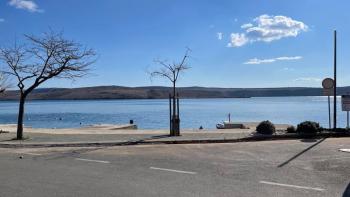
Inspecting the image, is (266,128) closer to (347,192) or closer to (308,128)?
(308,128)

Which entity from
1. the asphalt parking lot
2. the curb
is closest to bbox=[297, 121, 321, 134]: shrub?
the curb

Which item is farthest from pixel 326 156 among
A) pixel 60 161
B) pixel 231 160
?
pixel 60 161

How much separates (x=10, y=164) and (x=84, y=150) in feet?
12.4

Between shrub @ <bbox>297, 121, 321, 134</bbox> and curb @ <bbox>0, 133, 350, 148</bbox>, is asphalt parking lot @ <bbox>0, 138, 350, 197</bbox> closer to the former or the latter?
curb @ <bbox>0, 133, 350, 148</bbox>

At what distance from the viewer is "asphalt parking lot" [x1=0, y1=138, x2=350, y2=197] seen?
969 centimetres

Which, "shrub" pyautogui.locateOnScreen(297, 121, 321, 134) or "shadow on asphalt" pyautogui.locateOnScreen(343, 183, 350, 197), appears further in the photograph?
"shrub" pyautogui.locateOnScreen(297, 121, 321, 134)

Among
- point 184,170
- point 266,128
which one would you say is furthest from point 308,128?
point 184,170

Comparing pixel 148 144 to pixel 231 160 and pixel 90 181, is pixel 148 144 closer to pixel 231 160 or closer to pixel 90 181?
pixel 231 160

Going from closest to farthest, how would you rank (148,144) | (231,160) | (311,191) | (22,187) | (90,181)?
(311,191)
(22,187)
(90,181)
(231,160)
(148,144)

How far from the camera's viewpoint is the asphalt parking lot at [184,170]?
31.8 feet

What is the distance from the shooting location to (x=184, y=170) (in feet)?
40.0

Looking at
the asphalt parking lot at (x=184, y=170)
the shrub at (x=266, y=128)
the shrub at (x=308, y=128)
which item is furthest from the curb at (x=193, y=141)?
the asphalt parking lot at (x=184, y=170)

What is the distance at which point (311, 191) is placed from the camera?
9422 mm

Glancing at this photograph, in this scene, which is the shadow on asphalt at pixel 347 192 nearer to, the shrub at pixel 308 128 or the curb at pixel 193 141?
the curb at pixel 193 141
